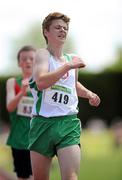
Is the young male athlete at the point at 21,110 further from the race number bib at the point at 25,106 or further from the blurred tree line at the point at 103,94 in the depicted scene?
the blurred tree line at the point at 103,94

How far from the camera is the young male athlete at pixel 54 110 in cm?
637

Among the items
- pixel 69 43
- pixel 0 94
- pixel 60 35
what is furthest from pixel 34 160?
pixel 69 43

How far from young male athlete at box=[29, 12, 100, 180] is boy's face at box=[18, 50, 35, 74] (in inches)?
78.7

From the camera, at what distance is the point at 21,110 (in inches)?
342

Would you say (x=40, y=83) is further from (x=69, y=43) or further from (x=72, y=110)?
(x=69, y=43)

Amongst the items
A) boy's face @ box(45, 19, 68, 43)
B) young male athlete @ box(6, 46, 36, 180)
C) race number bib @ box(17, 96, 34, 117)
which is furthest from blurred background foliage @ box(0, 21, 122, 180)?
boy's face @ box(45, 19, 68, 43)

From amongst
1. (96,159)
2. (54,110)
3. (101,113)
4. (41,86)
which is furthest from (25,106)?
(101,113)

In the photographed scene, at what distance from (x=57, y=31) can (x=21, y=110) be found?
2326 millimetres

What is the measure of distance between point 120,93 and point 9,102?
23.4m

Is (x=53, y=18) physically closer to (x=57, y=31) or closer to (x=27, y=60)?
(x=57, y=31)

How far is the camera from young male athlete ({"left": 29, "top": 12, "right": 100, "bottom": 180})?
20.9 ft

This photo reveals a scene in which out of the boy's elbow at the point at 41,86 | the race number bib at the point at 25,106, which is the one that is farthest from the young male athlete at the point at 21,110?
the boy's elbow at the point at 41,86

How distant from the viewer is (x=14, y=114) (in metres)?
8.84

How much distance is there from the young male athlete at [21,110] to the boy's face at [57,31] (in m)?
2.00
